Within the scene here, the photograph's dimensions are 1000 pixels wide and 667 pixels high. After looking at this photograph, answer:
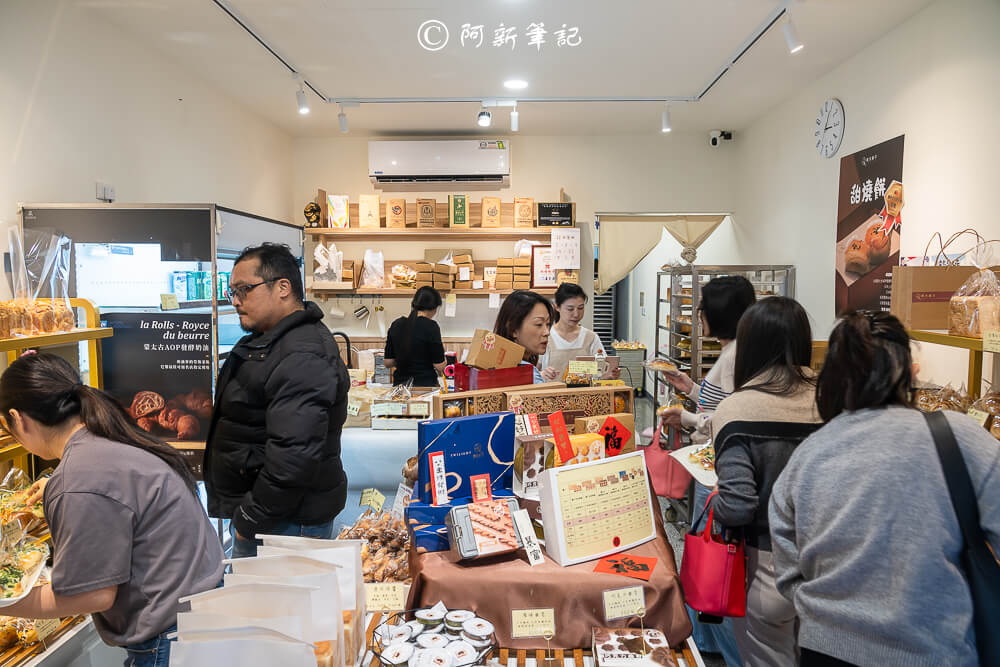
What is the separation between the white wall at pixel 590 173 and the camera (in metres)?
5.80

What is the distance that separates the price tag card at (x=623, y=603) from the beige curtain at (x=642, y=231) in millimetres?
4779

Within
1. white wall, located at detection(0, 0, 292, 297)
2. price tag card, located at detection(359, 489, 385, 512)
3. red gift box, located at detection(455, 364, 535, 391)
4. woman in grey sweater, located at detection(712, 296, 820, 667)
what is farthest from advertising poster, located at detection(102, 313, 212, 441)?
woman in grey sweater, located at detection(712, 296, 820, 667)

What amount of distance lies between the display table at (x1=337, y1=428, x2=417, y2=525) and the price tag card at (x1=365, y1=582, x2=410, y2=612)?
1560 millimetres

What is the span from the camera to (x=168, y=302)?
2.76 meters

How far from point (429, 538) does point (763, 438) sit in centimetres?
102

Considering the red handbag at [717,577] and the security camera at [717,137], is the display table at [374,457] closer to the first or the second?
the red handbag at [717,577]

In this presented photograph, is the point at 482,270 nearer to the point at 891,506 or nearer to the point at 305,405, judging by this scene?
the point at 305,405

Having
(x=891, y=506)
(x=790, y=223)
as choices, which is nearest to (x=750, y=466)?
(x=891, y=506)

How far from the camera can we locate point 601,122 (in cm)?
530

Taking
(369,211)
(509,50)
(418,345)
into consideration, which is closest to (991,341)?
(509,50)

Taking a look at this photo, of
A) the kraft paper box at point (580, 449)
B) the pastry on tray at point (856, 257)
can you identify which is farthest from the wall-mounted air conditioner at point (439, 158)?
the kraft paper box at point (580, 449)

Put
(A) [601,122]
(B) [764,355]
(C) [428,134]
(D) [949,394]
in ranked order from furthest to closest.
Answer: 1. (C) [428,134]
2. (A) [601,122]
3. (D) [949,394]
4. (B) [764,355]

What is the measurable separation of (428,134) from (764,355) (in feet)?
15.4

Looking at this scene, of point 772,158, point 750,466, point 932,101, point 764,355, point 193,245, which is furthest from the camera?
point 772,158
